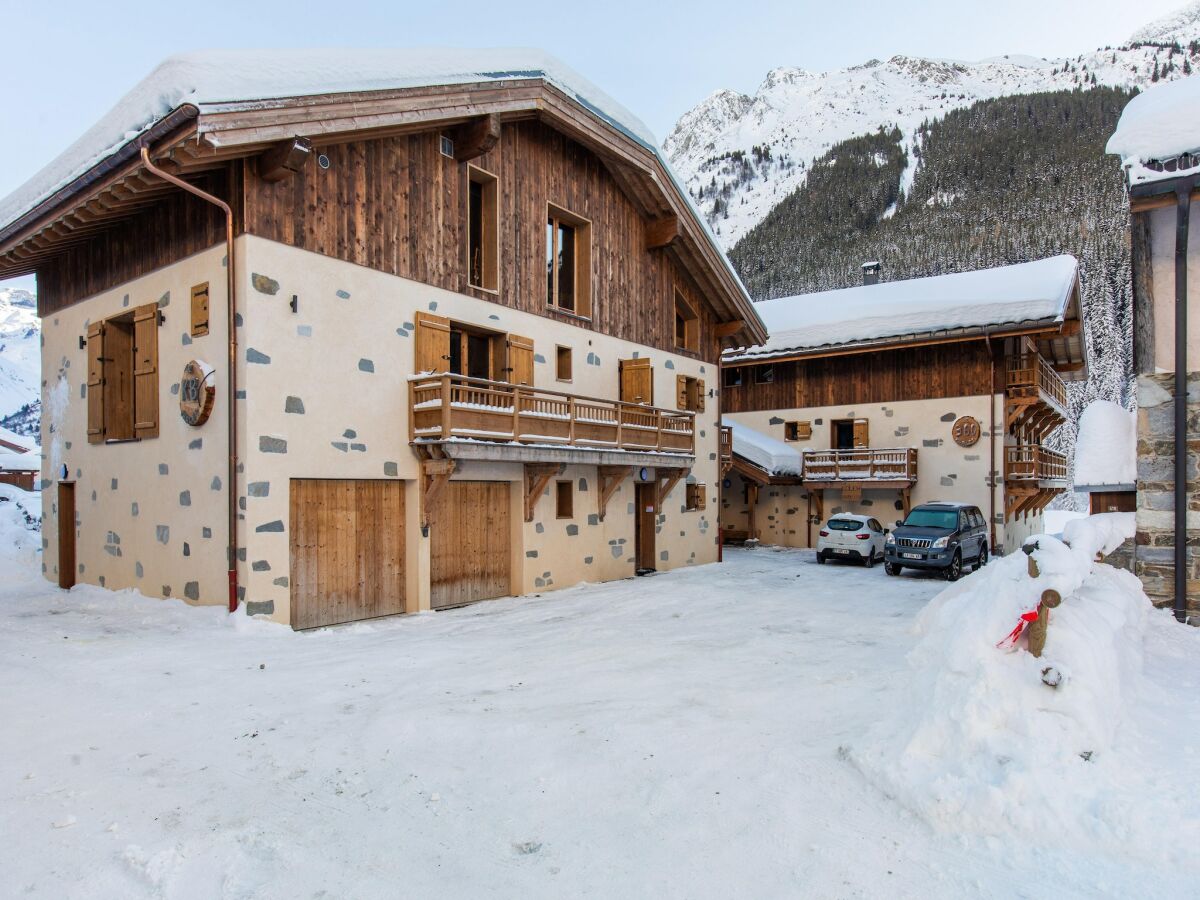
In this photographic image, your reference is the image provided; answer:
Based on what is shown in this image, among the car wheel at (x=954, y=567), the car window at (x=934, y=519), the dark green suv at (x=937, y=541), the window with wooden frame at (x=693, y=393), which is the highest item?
the window with wooden frame at (x=693, y=393)

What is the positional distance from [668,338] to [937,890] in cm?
1718

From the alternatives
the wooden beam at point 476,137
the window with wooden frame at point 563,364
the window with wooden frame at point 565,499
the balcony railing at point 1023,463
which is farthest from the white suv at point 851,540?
the wooden beam at point 476,137

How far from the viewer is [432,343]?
13.3m

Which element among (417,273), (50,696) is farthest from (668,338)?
(50,696)

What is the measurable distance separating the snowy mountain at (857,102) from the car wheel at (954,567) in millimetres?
71635

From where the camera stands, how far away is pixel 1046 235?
2313 inches

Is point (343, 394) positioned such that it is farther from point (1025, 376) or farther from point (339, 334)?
point (1025, 376)

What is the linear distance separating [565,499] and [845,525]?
9.40 m

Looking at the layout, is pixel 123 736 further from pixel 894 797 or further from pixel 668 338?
pixel 668 338

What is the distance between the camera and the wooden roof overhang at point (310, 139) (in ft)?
31.7

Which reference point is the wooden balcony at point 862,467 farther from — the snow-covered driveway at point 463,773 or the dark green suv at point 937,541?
the snow-covered driveway at point 463,773

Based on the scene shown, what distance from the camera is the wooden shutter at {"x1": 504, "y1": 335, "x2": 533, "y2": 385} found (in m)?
14.9

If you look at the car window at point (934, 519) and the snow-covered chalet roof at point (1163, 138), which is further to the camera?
the car window at point (934, 519)

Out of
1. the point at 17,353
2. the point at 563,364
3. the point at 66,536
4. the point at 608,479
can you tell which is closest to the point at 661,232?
the point at 563,364
